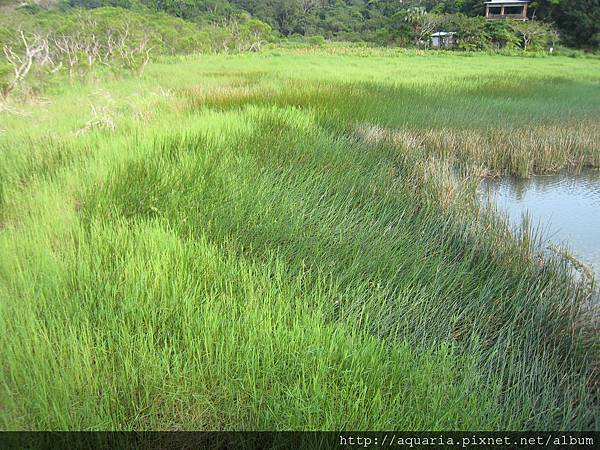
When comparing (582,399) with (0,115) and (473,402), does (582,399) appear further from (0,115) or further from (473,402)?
(0,115)

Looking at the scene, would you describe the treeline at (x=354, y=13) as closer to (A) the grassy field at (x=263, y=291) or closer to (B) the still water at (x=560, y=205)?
(B) the still water at (x=560, y=205)

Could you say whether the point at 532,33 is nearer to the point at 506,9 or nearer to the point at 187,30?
the point at 506,9

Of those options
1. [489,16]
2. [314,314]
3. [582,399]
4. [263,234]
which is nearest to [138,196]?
[263,234]

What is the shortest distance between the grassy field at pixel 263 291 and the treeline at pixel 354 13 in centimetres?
3212

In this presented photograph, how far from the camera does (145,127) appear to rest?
473 centimetres

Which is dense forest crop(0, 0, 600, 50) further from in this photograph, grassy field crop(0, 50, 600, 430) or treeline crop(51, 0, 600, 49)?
grassy field crop(0, 50, 600, 430)

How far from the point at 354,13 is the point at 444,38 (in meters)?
22.6

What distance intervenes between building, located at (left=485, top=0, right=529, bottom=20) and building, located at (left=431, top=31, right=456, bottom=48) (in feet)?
14.3

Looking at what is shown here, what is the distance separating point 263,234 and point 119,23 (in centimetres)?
2085

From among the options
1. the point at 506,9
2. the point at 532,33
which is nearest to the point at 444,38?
the point at 532,33

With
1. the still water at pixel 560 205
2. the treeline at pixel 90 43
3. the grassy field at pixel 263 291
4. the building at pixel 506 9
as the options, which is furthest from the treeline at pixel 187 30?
the still water at pixel 560 205

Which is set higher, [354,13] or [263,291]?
[354,13]

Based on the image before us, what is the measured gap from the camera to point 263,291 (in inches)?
80.0

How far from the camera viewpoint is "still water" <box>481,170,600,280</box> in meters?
3.90
